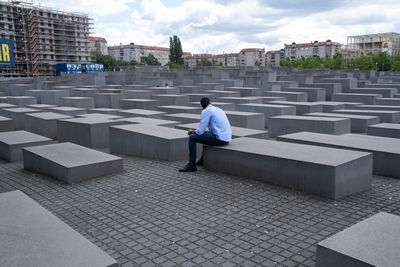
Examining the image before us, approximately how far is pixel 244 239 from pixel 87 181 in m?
3.76

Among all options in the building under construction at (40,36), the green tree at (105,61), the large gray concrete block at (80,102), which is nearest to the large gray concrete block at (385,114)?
the large gray concrete block at (80,102)

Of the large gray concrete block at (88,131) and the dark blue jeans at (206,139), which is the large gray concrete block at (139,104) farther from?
the dark blue jeans at (206,139)

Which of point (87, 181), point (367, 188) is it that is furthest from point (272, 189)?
point (87, 181)

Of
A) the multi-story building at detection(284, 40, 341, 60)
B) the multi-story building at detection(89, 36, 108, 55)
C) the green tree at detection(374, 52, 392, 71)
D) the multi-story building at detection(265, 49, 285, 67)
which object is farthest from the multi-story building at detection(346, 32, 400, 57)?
the multi-story building at detection(89, 36, 108, 55)

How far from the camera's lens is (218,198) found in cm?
602

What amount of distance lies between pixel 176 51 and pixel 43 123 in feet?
263

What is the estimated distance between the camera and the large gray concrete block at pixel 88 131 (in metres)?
10.7

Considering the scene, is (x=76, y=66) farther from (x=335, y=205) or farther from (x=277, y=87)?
(x=335, y=205)

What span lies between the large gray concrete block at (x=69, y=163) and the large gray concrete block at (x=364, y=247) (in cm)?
491

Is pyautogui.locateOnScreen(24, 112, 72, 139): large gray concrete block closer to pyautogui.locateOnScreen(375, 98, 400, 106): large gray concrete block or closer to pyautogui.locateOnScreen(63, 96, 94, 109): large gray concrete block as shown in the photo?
pyautogui.locateOnScreen(63, 96, 94, 109): large gray concrete block

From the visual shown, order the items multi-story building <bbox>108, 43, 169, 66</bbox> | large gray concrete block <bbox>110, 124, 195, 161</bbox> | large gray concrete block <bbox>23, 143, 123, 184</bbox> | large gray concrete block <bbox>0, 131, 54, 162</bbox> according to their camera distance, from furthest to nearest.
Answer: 1. multi-story building <bbox>108, 43, 169, 66</bbox>
2. large gray concrete block <bbox>0, 131, 54, 162</bbox>
3. large gray concrete block <bbox>110, 124, 195, 161</bbox>
4. large gray concrete block <bbox>23, 143, 123, 184</bbox>

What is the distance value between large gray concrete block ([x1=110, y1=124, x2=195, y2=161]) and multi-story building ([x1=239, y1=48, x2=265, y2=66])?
16718 cm

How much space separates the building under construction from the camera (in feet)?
256

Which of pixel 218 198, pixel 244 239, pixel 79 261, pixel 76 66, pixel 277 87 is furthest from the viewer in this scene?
pixel 76 66
